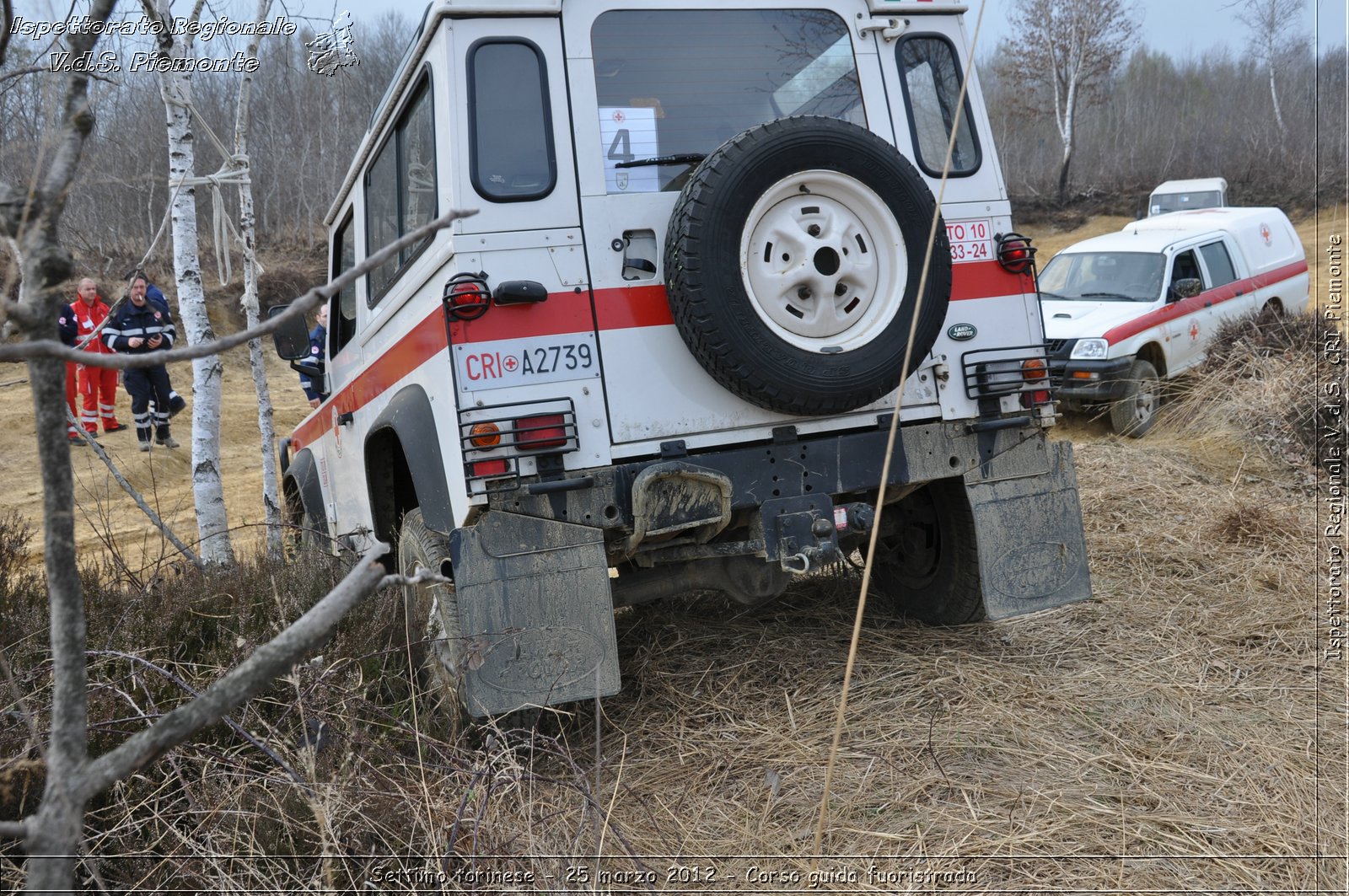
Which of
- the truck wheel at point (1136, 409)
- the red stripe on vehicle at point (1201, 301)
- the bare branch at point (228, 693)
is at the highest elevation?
the red stripe on vehicle at point (1201, 301)

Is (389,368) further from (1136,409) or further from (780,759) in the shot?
(1136,409)

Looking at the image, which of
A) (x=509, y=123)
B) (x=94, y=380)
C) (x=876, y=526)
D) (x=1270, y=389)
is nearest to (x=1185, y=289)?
(x=1270, y=389)

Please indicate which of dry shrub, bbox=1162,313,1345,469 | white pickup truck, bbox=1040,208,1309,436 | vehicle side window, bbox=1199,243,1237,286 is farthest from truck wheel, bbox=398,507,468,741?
vehicle side window, bbox=1199,243,1237,286

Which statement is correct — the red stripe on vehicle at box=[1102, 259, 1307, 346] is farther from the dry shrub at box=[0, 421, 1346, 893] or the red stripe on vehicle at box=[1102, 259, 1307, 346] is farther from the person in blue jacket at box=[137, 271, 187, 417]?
the person in blue jacket at box=[137, 271, 187, 417]

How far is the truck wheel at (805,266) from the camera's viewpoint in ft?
10.7

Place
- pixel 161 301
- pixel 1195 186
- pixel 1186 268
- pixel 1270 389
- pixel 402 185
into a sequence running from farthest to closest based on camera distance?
pixel 1195 186
pixel 161 301
pixel 1186 268
pixel 1270 389
pixel 402 185

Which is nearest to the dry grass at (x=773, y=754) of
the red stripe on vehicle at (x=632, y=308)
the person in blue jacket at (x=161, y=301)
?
the red stripe on vehicle at (x=632, y=308)

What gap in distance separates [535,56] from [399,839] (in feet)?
8.13

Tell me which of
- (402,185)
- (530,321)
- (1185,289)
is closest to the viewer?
(530,321)

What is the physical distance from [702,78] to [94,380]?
11.8 metres

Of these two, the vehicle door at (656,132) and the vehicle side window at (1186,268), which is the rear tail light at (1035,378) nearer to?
the vehicle door at (656,132)

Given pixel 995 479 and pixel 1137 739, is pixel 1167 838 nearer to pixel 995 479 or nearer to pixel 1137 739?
pixel 1137 739

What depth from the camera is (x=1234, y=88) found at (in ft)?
116

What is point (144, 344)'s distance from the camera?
10523 mm
